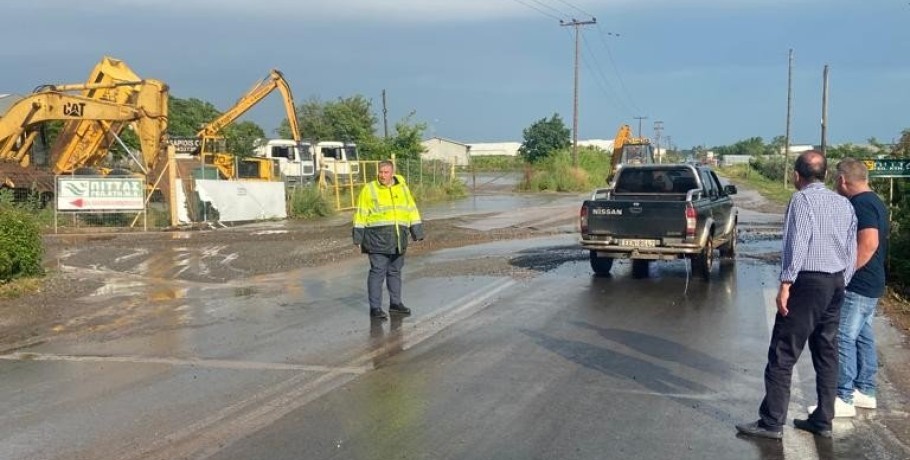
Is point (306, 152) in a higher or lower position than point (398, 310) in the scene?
higher

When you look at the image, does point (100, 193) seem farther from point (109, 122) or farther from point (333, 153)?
point (333, 153)

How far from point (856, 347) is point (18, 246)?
1129 cm

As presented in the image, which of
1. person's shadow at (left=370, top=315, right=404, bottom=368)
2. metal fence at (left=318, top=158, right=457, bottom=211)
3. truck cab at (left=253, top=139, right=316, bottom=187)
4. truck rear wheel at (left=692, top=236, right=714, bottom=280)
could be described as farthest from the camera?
truck cab at (left=253, top=139, right=316, bottom=187)

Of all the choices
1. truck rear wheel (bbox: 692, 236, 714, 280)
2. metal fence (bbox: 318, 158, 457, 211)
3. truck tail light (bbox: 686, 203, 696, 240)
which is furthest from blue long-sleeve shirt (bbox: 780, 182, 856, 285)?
metal fence (bbox: 318, 158, 457, 211)

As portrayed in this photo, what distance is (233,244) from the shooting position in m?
19.9

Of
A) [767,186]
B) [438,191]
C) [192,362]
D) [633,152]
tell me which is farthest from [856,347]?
[767,186]

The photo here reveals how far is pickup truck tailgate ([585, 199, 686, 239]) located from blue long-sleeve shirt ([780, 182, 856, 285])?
7.10 meters

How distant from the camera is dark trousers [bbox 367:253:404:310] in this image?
33.1 ft

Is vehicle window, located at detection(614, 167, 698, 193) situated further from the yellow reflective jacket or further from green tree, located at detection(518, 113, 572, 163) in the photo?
green tree, located at detection(518, 113, 572, 163)

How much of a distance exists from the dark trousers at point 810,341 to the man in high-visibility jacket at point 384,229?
17.5ft

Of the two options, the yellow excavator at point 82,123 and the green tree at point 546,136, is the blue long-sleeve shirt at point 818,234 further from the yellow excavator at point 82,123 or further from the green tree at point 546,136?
the green tree at point 546,136

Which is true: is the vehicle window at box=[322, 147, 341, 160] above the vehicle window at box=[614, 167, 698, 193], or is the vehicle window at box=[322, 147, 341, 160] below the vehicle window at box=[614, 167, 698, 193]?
above

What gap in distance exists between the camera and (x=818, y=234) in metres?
5.38

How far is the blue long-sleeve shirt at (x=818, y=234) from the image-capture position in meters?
5.36
